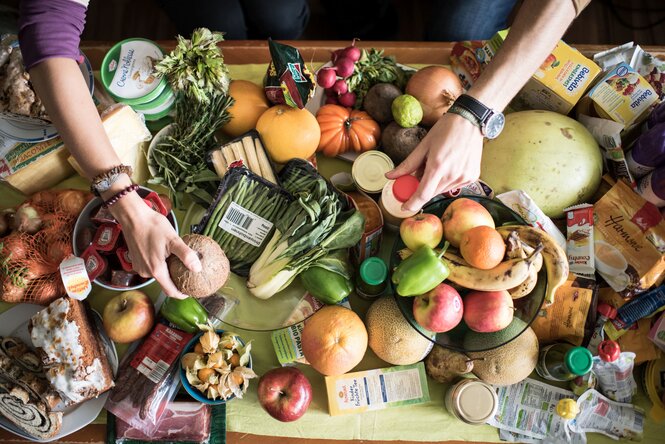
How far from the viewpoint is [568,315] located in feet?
3.53

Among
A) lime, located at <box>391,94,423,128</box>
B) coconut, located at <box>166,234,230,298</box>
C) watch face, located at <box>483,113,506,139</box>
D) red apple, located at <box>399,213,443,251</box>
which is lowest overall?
coconut, located at <box>166,234,230,298</box>

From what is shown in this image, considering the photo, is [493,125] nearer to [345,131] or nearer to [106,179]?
[345,131]

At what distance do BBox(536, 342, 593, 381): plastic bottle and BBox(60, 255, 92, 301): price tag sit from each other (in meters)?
1.03

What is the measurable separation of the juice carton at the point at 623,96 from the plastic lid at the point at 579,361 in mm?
564

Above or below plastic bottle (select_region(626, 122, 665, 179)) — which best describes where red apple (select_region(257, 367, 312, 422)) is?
below

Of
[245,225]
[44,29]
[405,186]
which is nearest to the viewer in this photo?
[44,29]

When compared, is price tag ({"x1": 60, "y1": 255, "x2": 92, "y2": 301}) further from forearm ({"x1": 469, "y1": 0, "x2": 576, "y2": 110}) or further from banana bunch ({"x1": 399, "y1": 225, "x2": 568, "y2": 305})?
forearm ({"x1": 469, "y1": 0, "x2": 576, "y2": 110})

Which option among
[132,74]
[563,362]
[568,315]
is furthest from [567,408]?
[132,74]

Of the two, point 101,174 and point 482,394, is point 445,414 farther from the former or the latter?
point 101,174

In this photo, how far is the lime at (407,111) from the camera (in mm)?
1140

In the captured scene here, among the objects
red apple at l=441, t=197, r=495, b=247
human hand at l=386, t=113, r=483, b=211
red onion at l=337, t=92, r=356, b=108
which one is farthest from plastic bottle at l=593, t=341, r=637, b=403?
red onion at l=337, t=92, r=356, b=108

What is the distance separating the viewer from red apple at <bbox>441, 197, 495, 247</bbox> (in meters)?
0.97

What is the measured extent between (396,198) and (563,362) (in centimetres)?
51

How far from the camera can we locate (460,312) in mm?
954
